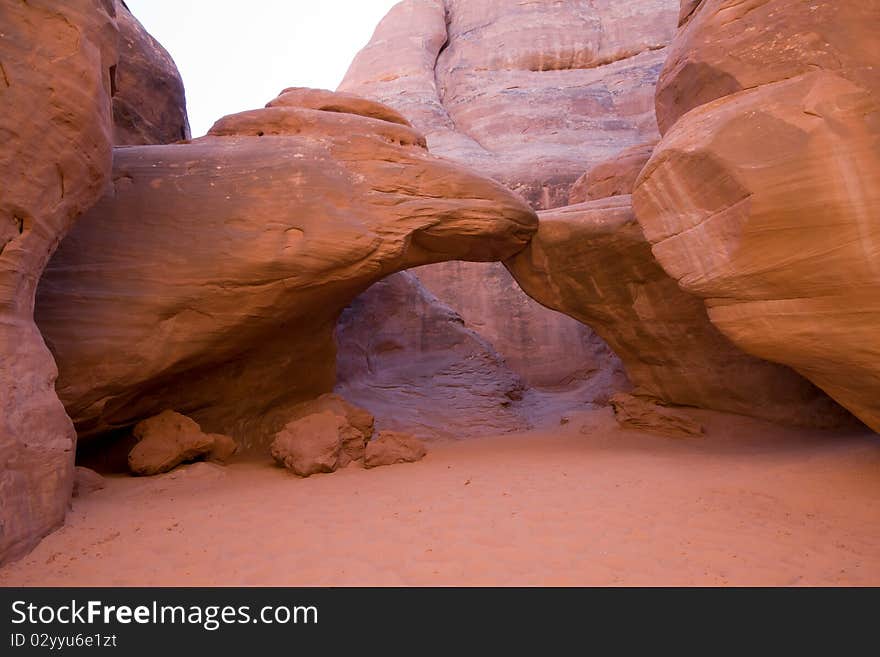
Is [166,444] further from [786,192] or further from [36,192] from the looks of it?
[786,192]

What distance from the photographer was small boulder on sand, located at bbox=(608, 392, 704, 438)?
7738mm

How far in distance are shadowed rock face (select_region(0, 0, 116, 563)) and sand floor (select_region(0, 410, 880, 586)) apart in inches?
17.3

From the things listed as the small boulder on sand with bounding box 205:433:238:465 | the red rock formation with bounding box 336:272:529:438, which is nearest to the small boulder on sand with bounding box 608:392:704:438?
the red rock formation with bounding box 336:272:529:438

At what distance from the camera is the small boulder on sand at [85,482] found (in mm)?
4898

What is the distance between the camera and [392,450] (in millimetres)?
6293

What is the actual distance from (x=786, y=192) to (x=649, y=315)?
401cm

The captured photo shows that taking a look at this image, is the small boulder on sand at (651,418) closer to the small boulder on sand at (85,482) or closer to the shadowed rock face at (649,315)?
the shadowed rock face at (649,315)

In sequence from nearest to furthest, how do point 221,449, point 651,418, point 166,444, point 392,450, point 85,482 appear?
point 85,482
point 166,444
point 392,450
point 221,449
point 651,418

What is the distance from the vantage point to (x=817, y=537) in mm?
3393

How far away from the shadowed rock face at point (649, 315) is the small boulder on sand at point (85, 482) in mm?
5951

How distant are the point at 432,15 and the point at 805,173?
67.6ft

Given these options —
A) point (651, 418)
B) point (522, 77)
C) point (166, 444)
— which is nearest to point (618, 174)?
point (651, 418)
